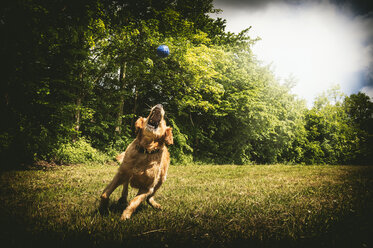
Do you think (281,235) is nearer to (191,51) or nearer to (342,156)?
(191,51)

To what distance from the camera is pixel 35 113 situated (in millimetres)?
5672

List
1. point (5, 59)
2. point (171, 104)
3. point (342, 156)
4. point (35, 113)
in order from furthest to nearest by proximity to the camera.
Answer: point (342, 156) < point (171, 104) < point (35, 113) < point (5, 59)

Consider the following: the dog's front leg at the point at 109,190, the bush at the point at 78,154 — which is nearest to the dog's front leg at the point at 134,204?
the dog's front leg at the point at 109,190

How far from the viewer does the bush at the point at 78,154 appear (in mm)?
7910

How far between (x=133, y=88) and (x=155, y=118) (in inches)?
376

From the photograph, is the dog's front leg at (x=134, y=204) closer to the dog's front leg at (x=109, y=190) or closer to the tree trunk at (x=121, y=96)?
the dog's front leg at (x=109, y=190)

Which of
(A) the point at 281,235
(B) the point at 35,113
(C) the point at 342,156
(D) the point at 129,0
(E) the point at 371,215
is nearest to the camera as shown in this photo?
(A) the point at 281,235

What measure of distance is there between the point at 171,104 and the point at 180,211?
10175 mm

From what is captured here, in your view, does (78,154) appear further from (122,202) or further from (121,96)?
(122,202)

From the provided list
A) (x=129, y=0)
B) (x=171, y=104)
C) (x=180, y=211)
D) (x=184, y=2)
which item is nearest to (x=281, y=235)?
(x=180, y=211)

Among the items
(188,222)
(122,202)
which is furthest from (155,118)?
(122,202)

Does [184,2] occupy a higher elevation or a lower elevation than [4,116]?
higher

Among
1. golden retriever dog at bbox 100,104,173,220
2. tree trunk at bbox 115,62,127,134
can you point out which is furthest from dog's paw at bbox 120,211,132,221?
tree trunk at bbox 115,62,127,134

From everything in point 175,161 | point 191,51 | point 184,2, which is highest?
point 184,2
